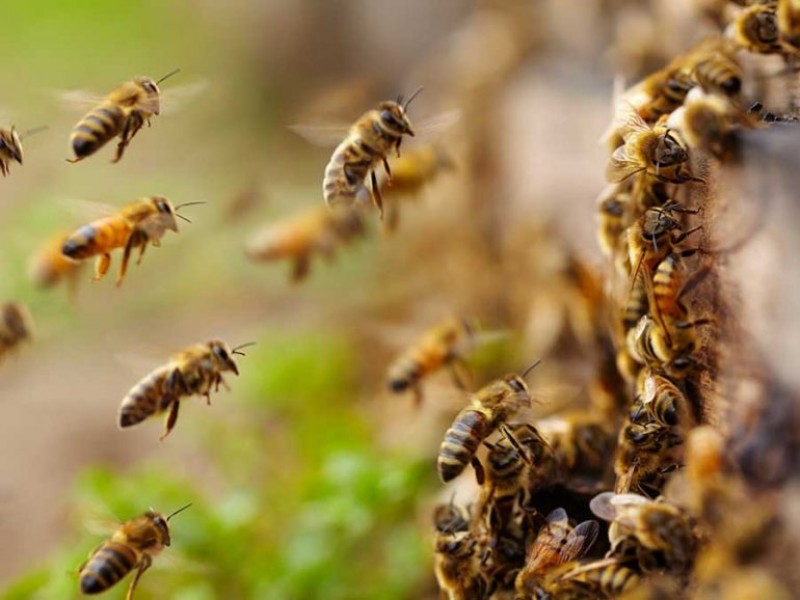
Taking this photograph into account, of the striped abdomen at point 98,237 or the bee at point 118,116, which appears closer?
the bee at point 118,116

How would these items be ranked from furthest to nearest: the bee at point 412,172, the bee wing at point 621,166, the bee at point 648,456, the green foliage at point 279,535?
the bee at point 412,172
the green foliage at point 279,535
the bee wing at point 621,166
the bee at point 648,456

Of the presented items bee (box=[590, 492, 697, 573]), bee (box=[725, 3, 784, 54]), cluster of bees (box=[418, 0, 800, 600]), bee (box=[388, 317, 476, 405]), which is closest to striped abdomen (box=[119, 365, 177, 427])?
cluster of bees (box=[418, 0, 800, 600])

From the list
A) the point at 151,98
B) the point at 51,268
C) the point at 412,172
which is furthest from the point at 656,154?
the point at 51,268

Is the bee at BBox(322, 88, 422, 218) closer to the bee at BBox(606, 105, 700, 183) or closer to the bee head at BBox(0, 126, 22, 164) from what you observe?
the bee at BBox(606, 105, 700, 183)

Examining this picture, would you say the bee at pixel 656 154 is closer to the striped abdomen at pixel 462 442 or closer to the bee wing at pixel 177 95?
the striped abdomen at pixel 462 442

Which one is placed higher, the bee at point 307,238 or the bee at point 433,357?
the bee at point 307,238

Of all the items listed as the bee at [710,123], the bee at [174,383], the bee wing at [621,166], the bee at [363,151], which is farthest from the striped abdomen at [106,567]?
the bee at [710,123]
